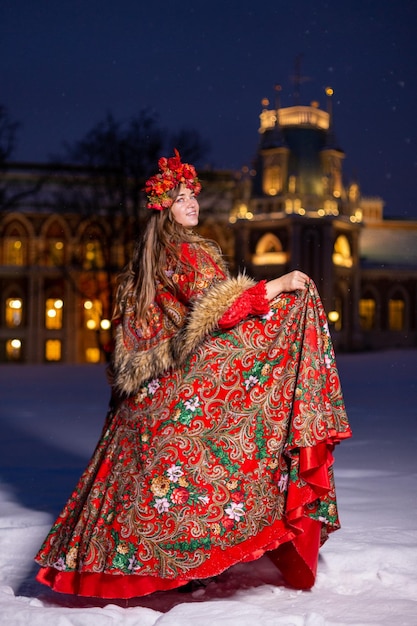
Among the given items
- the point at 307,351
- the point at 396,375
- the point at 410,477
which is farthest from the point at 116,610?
the point at 396,375

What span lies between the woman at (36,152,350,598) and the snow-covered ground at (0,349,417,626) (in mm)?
182

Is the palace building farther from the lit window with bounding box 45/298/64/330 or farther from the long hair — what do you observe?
the long hair

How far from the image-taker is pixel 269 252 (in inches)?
2057

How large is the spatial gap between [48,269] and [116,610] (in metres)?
47.0

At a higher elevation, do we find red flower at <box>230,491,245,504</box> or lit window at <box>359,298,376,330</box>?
lit window at <box>359,298,376,330</box>

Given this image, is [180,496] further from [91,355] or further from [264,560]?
[91,355]

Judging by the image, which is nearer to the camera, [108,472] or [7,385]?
[108,472]

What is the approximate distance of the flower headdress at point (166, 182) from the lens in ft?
15.6

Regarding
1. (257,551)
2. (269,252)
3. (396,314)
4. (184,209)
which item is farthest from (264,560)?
(396,314)

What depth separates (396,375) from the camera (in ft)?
79.8

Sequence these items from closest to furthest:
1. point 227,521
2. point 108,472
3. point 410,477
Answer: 1. point 227,521
2. point 108,472
3. point 410,477

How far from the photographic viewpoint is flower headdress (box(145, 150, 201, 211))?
4.76 m

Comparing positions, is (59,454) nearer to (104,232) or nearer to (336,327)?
(104,232)

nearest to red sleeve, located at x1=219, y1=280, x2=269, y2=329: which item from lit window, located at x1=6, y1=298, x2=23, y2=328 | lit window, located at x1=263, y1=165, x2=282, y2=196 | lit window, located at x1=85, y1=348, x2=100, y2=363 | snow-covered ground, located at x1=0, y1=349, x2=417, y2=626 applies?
snow-covered ground, located at x1=0, y1=349, x2=417, y2=626
